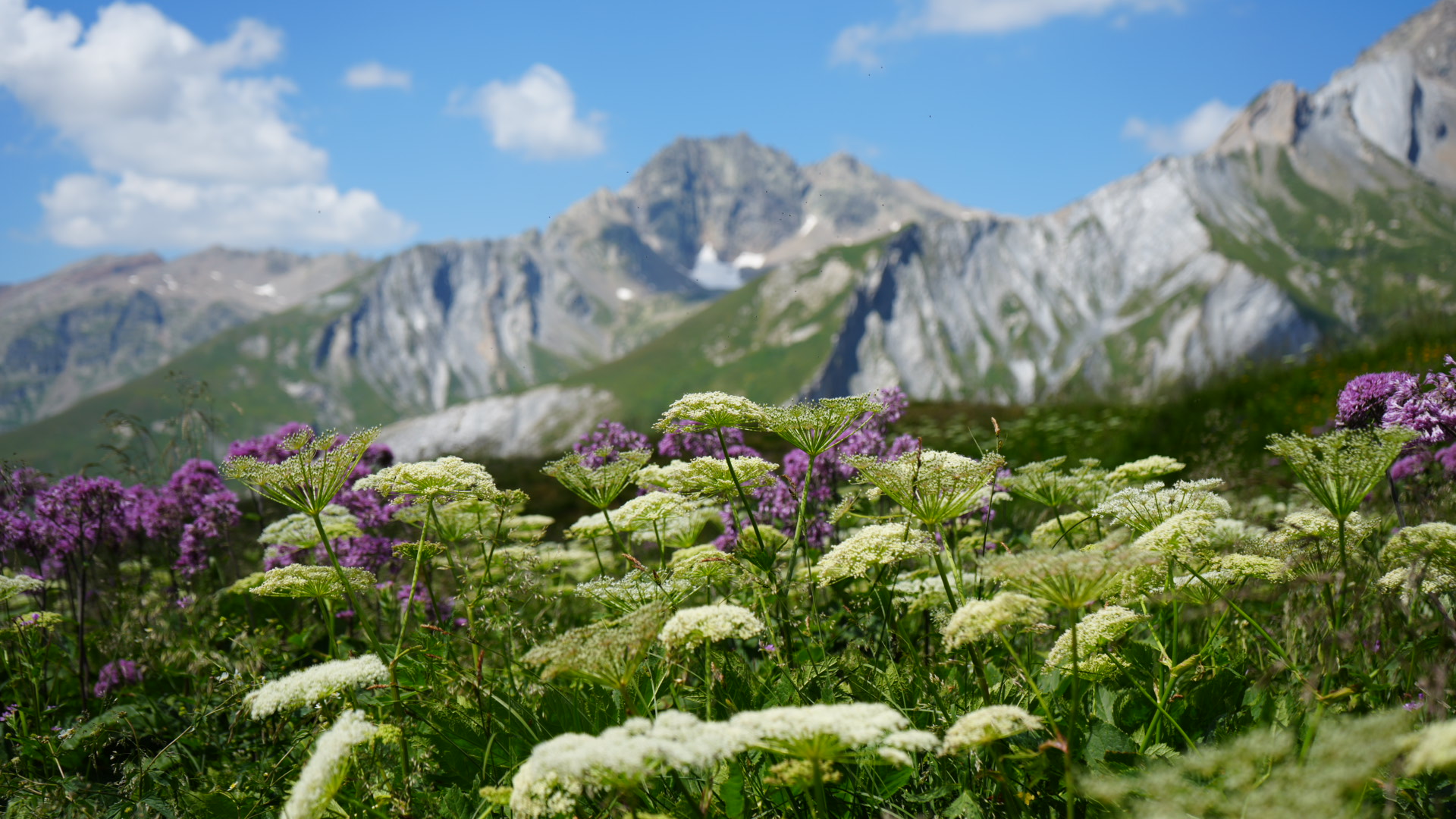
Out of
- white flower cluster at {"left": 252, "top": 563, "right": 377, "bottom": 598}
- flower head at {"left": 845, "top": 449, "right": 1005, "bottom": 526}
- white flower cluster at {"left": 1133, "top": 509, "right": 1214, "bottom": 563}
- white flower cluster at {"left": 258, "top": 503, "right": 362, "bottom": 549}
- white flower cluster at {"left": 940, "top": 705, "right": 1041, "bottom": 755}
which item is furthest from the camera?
white flower cluster at {"left": 258, "top": 503, "right": 362, "bottom": 549}

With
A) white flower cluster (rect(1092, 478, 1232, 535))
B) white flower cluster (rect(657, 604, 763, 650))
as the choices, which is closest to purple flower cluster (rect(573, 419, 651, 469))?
white flower cluster (rect(657, 604, 763, 650))

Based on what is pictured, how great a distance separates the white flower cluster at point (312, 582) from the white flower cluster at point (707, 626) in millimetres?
1747

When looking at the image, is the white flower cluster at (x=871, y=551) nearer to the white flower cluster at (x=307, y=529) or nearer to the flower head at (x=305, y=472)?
the flower head at (x=305, y=472)

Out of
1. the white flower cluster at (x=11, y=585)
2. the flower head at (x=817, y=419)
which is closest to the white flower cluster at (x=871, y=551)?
the flower head at (x=817, y=419)

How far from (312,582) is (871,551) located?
2.64 meters

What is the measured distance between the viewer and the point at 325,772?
2.56 m

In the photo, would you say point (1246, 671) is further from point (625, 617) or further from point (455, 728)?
point (455, 728)

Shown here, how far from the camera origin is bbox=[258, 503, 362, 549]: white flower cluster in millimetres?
5401

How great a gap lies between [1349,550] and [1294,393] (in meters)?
12.5

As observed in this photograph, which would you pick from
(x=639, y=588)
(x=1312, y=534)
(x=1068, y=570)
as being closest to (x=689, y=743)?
(x=1068, y=570)

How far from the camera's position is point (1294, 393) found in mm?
13742

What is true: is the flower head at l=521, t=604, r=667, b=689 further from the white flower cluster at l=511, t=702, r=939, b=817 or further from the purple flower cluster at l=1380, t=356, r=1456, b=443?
the purple flower cluster at l=1380, t=356, r=1456, b=443

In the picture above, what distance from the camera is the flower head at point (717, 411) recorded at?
13.2ft

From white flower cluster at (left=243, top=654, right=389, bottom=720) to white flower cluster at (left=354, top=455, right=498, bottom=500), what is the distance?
3.24ft
